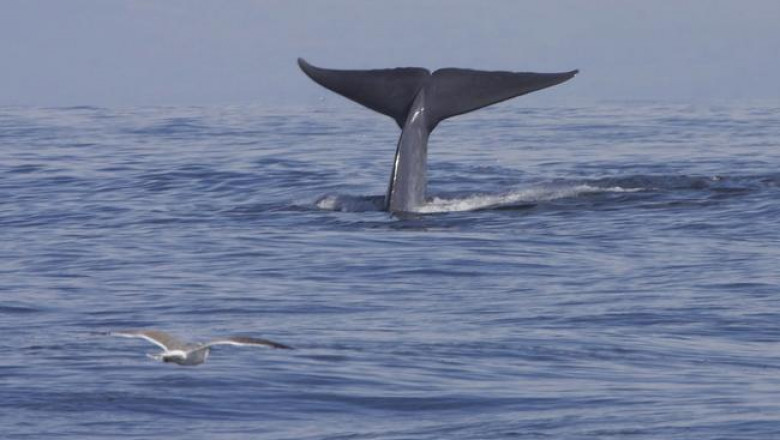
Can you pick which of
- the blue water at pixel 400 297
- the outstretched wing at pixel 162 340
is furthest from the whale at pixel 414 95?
the outstretched wing at pixel 162 340

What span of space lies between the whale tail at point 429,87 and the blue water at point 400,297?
963 millimetres

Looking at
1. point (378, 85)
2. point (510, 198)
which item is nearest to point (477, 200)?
point (510, 198)

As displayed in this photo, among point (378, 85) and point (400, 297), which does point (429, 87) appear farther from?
point (400, 297)

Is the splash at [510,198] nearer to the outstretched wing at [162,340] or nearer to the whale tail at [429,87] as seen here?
the whale tail at [429,87]

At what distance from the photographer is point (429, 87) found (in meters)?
16.9

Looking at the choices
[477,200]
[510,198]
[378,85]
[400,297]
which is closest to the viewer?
[400,297]

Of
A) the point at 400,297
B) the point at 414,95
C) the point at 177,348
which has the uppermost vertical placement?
the point at 414,95

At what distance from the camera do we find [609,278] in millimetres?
13648

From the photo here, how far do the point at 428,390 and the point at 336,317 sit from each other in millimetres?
2188

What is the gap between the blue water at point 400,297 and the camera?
9.91 meters

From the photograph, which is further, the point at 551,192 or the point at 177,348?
the point at 551,192

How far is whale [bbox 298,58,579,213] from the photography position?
16.3m

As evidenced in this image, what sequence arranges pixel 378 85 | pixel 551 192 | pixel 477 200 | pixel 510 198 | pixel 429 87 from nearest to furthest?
1. pixel 378 85
2. pixel 429 87
3. pixel 477 200
4. pixel 510 198
5. pixel 551 192

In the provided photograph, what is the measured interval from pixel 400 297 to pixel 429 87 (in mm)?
4138
